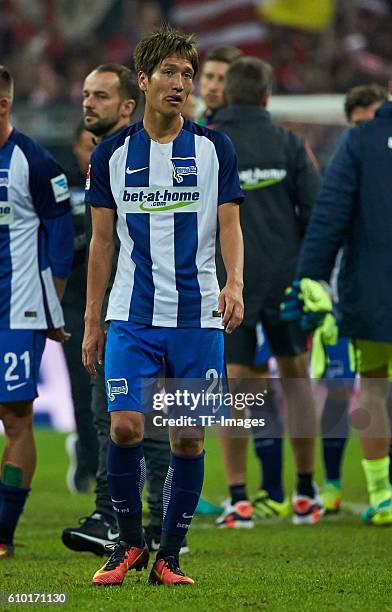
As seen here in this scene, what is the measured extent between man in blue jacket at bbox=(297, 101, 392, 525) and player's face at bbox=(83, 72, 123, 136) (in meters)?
1.19

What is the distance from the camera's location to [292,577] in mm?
5371

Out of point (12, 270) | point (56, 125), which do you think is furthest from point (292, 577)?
point (56, 125)

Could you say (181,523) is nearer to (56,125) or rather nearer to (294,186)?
(294,186)

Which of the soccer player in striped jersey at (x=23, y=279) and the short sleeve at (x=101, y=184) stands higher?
the short sleeve at (x=101, y=184)

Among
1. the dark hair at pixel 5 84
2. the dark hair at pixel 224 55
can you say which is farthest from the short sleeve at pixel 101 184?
the dark hair at pixel 224 55

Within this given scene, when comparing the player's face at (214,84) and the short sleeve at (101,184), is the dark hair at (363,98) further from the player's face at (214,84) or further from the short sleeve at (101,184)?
the short sleeve at (101,184)

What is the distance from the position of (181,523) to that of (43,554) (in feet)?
4.58

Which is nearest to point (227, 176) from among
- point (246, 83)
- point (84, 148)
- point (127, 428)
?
point (127, 428)

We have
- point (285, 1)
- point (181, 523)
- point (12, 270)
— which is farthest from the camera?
point (285, 1)

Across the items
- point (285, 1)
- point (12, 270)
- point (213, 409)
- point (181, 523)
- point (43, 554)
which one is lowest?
point (43, 554)

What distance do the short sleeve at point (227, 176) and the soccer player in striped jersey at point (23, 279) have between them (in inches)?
53.7

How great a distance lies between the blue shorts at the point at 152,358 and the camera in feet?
16.6

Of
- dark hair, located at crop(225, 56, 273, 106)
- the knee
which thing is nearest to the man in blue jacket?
dark hair, located at crop(225, 56, 273, 106)

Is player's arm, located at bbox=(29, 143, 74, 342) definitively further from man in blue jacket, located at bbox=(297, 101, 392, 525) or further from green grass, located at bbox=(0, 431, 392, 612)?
man in blue jacket, located at bbox=(297, 101, 392, 525)
